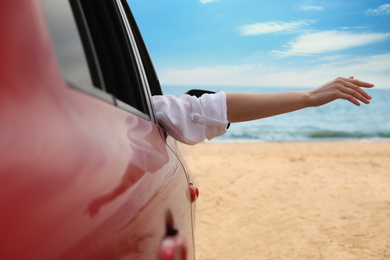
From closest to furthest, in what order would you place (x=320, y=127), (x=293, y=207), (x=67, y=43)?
(x=67, y=43), (x=293, y=207), (x=320, y=127)

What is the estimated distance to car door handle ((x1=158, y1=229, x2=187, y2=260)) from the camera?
0.93 m

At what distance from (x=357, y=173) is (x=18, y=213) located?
396 inches

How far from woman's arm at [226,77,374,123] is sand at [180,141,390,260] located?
2918mm

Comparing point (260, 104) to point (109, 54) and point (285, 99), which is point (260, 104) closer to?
point (285, 99)

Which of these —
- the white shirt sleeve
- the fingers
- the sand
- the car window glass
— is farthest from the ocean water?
the car window glass

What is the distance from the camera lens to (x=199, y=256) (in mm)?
5227

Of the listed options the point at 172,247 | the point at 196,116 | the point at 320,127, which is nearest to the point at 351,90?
the point at 196,116

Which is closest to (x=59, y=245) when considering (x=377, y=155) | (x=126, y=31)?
(x=126, y=31)

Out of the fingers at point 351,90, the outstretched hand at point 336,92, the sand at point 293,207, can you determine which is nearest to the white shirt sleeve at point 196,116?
the outstretched hand at point 336,92

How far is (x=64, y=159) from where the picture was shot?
28.2 inches

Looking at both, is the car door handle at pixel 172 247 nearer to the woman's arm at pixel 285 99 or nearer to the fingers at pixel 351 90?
the woman's arm at pixel 285 99

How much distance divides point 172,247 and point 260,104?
1.06 meters

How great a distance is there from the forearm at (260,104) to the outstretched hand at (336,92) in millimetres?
39

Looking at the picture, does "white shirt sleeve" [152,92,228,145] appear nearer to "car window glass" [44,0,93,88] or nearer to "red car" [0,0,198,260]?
"red car" [0,0,198,260]
